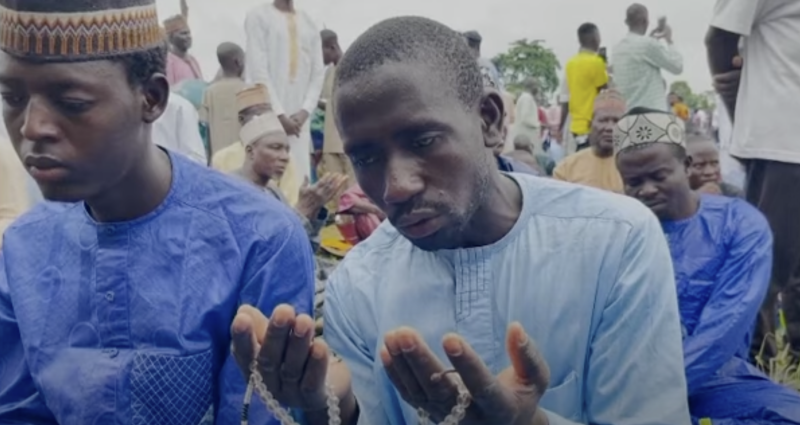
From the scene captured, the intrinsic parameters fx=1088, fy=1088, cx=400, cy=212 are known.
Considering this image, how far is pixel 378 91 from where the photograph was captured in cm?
207

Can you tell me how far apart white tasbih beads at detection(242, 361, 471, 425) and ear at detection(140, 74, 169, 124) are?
65 cm

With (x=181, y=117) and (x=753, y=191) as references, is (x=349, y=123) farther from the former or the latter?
(x=181, y=117)

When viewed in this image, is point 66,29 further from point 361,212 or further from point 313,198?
point 361,212

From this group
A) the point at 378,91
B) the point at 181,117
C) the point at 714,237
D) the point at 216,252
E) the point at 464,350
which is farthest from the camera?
the point at 181,117

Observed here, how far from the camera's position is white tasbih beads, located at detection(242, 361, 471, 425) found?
1.73 m

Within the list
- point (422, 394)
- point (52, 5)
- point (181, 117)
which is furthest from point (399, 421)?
point (181, 117)

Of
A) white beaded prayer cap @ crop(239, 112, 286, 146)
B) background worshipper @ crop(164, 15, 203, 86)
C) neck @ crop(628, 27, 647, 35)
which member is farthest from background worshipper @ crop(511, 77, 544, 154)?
white beaded prayer cap @ crop(239, 112, 286, 146)

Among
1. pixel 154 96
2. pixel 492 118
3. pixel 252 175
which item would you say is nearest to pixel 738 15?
pixel 492 118

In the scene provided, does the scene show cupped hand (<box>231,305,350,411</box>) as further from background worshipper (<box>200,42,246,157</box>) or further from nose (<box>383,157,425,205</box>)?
background worshipper (<box>200,42,246,157</box>)

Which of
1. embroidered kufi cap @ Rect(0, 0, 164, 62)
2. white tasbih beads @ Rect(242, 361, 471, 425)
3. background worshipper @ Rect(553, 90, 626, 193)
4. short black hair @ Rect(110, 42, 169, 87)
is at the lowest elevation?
background worshipper @ Rect(553, 90, 626, 193)

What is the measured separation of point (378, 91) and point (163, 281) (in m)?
0.62

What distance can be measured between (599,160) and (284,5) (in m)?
2.60

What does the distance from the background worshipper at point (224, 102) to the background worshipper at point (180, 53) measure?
801 millimetres

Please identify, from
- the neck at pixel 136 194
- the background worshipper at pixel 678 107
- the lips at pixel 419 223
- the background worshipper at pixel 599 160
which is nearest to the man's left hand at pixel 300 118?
the background worshipper at pixel 599 160
